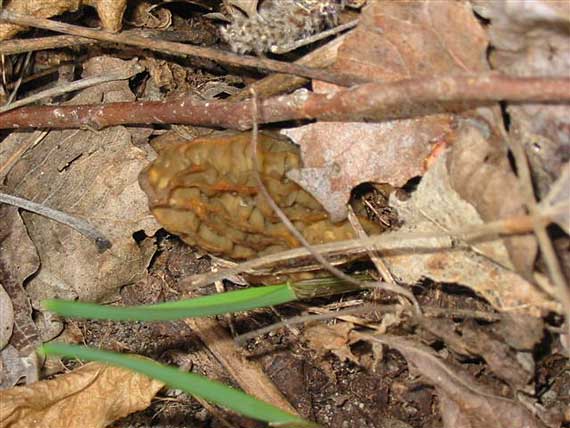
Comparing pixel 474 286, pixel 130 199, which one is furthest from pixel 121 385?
pixel 474 286

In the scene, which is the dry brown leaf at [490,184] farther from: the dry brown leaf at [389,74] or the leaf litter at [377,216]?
the dry brown leaf at [389,74]

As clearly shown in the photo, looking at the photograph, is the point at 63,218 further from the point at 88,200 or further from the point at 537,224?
the point at 537,224

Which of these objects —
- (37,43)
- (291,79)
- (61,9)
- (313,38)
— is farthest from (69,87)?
(313,38)

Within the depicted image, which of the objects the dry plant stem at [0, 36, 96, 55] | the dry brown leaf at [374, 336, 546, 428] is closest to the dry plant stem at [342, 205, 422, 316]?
the dry brown leaf at [374, 336, 546, 428]

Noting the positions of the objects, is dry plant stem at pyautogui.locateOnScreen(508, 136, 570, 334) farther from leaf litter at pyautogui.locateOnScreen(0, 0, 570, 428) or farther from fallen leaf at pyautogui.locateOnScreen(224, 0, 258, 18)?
fallen leaf at pyautogui.locateOnScreen(224, 0, 258, 18)

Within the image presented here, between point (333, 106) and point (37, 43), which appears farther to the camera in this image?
point (37, 43)

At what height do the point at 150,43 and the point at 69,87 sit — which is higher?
the point at 150,43
